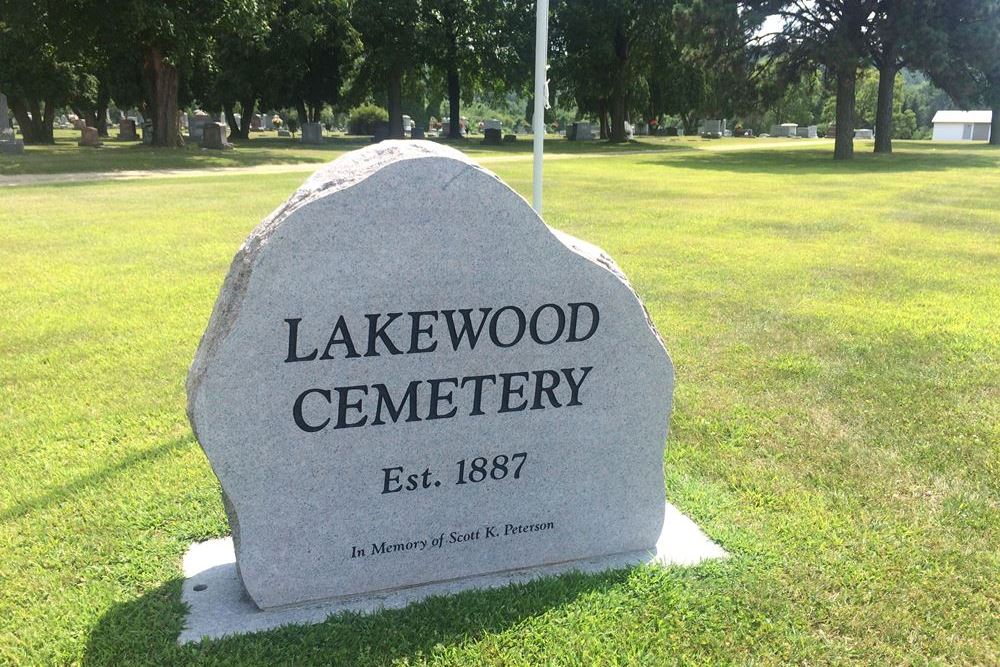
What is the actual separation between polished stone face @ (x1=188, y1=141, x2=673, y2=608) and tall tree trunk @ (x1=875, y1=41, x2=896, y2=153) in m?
32.8

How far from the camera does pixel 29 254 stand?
33.9 feet

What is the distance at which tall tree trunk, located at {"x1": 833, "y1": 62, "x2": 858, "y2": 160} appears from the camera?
95.8ft

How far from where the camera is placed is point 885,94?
3406 centimetres

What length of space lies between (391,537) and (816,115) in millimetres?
92358

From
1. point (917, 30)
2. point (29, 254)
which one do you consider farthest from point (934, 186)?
point (29, 254)

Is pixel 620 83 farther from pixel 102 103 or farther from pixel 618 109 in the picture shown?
pixel 102 103

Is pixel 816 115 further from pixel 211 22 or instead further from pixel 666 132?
pixel 211 22

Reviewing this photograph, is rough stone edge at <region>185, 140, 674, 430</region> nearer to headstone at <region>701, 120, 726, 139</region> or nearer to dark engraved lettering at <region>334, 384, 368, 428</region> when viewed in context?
dark engraved lettering at <region>334, 384, 368, 428</region>

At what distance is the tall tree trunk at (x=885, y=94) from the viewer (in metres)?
32.0

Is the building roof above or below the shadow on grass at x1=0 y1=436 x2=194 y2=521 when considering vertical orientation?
above

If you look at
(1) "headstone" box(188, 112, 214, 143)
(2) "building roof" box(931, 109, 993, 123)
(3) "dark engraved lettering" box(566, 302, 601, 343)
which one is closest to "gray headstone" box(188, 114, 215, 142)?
(1) "headstone" box(188, 112, 214, 143)

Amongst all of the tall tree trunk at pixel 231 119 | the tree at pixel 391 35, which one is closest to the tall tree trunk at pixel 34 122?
the tall tree trunk at pixel 231 119

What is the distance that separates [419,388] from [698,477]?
2027mm

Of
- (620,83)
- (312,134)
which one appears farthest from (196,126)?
(620,83)
